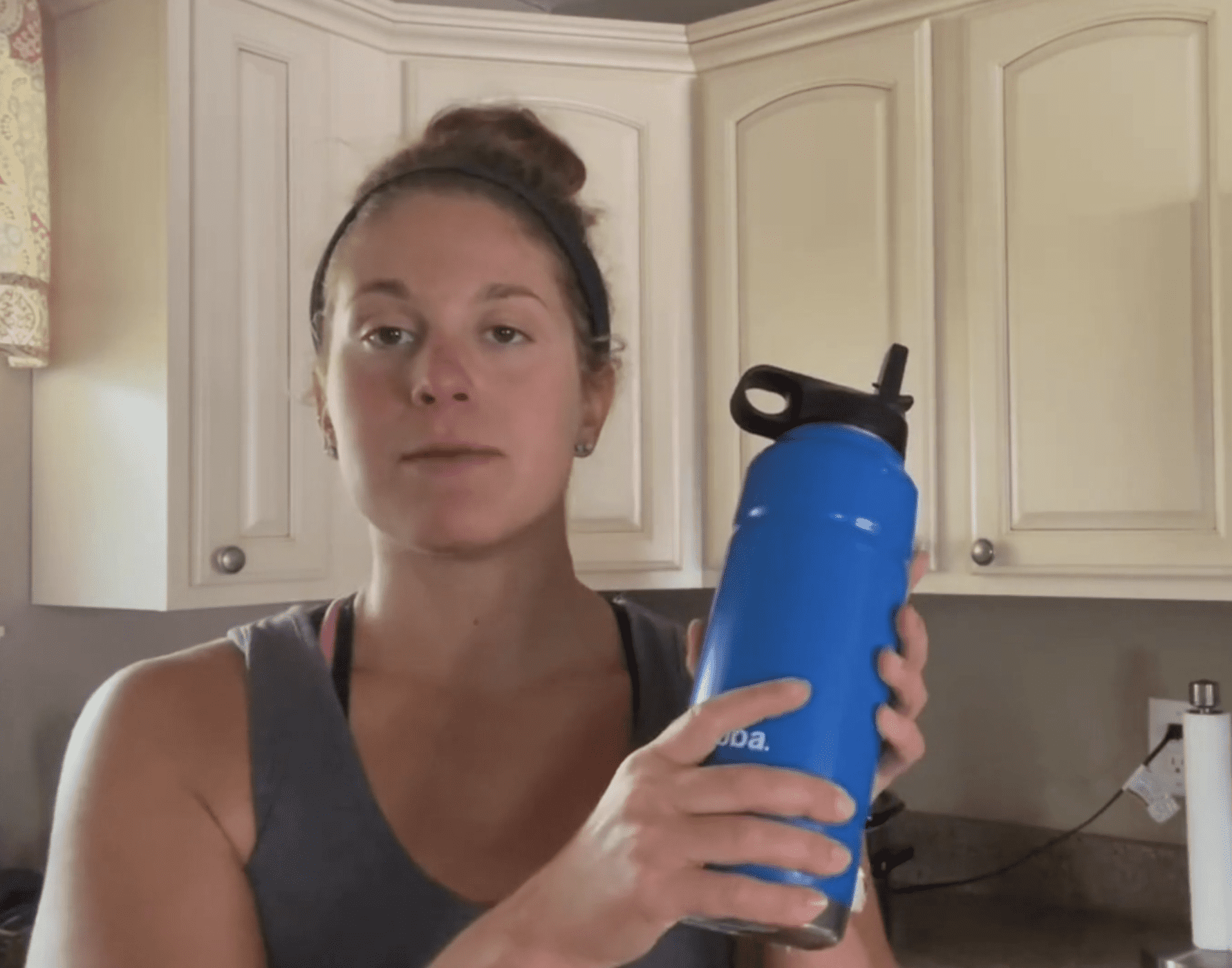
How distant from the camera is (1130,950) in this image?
1718 millimetres

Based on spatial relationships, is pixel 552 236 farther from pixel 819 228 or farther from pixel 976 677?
pixel 976 677

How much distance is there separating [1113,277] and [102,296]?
55.6 inches

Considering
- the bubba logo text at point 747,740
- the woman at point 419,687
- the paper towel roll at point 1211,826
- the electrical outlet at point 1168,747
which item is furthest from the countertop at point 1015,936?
the bubba logo text at point 747,740

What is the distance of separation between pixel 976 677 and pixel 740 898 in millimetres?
1643

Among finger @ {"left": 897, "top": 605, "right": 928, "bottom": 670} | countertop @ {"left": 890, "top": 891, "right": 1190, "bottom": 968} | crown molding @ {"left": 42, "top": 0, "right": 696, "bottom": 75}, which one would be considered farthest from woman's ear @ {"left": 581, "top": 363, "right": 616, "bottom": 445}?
countertop @ {"left": 890, "top": 891, "right": 1190, "bottom": 968}

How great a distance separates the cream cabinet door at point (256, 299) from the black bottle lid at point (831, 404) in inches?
41.8

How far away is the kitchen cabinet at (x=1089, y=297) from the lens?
154cm

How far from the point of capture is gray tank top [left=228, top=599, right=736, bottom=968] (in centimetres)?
74

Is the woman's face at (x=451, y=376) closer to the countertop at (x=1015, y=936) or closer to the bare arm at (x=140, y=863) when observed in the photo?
the bare arm at (x=140, y=863)

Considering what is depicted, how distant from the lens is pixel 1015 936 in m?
1.81

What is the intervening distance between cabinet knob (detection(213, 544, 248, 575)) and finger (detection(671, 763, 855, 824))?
3.91 feet

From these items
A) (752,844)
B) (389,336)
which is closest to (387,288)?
(389,336)

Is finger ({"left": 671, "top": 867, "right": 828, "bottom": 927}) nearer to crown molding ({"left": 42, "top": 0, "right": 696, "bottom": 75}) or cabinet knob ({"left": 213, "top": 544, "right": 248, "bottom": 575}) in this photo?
cabinet knob ({"left": 213, "top": 544, "right": 248, "bottom": 575})

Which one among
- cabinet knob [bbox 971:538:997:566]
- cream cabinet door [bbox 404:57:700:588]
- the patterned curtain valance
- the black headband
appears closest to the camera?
the black headband
